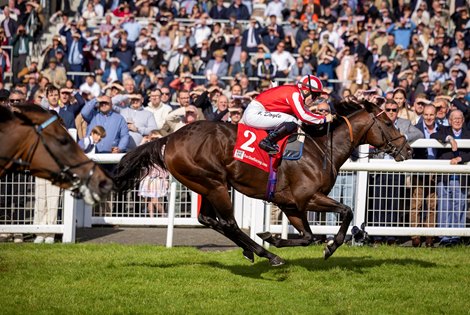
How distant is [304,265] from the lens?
31.1ft

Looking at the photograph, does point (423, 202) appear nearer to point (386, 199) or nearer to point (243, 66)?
point (386, 199)

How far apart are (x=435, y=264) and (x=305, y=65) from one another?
8.20 meters

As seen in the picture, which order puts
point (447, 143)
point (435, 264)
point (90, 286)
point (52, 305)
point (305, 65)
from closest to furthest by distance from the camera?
1. point (52, 305)
2. point (90, 286)
3. point (435, 264)
4. point (447, 143)
5. point (305, 65)

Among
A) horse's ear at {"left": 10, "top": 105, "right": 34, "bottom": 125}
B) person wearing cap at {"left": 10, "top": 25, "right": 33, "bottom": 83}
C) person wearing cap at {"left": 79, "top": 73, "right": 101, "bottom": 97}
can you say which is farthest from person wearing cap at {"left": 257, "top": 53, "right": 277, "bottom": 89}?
horse's ear at {"left": 10, "top": 105, "right": 34, "bottom": 125}

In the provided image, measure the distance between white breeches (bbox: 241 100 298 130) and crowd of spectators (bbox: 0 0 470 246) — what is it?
4.85m

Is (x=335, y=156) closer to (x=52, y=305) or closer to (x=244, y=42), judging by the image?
(x=52, y=305)

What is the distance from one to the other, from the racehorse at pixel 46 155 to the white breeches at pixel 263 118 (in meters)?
2.74

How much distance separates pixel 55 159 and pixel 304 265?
3774mm

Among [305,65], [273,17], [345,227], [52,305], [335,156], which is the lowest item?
[52,305]

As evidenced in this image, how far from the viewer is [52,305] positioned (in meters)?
7.38

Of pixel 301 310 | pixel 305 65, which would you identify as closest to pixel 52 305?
pixel 301 310

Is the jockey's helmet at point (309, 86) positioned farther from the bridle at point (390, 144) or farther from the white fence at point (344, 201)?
the white fence at point (344, 201)

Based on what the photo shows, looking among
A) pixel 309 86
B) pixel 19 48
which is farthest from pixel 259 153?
pixel 19 48

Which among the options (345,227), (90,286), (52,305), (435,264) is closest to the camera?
(52,305)
